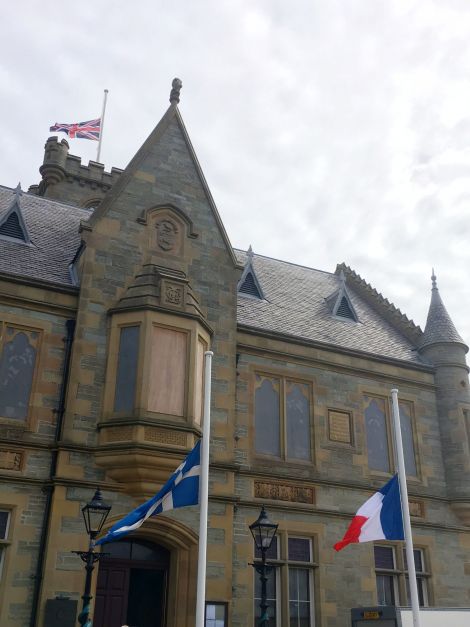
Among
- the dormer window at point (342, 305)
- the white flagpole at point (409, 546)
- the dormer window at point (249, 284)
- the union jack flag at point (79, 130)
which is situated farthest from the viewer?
the union jack flag at point (79, 130)

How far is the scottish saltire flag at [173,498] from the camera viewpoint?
11.9 m

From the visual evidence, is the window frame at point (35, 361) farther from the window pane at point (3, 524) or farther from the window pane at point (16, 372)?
the window pane at point (3, 524)

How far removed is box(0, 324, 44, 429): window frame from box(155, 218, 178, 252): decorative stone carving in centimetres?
423

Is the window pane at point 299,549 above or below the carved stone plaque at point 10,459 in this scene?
below

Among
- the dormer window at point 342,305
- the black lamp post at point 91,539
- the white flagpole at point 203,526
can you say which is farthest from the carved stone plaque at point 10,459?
the dormer window at point 342,305

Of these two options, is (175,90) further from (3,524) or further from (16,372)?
(3,524)

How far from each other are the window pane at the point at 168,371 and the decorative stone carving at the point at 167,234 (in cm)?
289

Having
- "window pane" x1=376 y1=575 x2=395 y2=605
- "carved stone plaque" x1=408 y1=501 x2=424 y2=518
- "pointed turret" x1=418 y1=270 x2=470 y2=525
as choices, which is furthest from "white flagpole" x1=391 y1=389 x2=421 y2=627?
"pointed turret" x1=418 y1=270 x2=470 y2=525

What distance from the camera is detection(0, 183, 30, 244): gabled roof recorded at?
64.4ft

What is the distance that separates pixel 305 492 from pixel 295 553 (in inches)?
63.2

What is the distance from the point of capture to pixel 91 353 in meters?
16.9

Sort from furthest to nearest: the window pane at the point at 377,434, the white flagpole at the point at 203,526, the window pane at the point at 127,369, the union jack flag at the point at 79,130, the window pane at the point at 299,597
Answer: the union jack flag at the point at 79,130, the window pane at the point at 377,434, the window pane at the point at 299,597, the window pane at the point at 127,369, the white flagpole at the point at 203,526

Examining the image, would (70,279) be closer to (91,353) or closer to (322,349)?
(91,353)

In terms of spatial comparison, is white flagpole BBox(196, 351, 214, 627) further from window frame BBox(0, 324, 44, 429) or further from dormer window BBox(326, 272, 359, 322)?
dormer window BBox(326, 272, 359, 322)
